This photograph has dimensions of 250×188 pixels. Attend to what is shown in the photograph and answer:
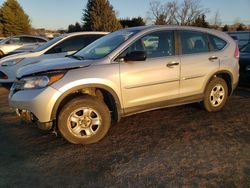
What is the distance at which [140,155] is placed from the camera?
418cm

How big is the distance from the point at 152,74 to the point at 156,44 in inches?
23.9

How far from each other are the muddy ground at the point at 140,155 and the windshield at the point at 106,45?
4.15 ft

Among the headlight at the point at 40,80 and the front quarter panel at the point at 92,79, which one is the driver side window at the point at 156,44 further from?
the headlight at the point at 40,80

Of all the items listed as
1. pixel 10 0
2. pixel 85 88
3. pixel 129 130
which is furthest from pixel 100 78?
pixel 10 0

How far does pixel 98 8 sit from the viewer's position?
116ft

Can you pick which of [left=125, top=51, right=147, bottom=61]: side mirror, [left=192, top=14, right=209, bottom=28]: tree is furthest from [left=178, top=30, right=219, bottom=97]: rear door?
[left=192, top=14, right=209, bottom=28]: tree

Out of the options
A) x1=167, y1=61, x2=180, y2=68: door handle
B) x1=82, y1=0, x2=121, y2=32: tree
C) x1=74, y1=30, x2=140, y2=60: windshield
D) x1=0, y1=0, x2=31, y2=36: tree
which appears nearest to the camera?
x1=74, y1=30, x2=140, y2=60: windshield

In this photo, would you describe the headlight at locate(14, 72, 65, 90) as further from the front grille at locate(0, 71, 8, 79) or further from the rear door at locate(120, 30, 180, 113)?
the front grille at locate(0, 71, 8, 79)

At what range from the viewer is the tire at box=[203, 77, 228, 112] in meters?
6.00

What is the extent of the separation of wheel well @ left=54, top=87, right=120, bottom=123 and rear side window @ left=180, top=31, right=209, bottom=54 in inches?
63.8

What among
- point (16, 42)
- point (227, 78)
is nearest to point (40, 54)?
point (227, 78)

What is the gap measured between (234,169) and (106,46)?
284cm

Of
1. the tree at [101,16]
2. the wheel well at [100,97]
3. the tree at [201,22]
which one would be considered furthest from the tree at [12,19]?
the wheel well at [100,97]

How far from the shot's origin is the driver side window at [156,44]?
5.18 m
